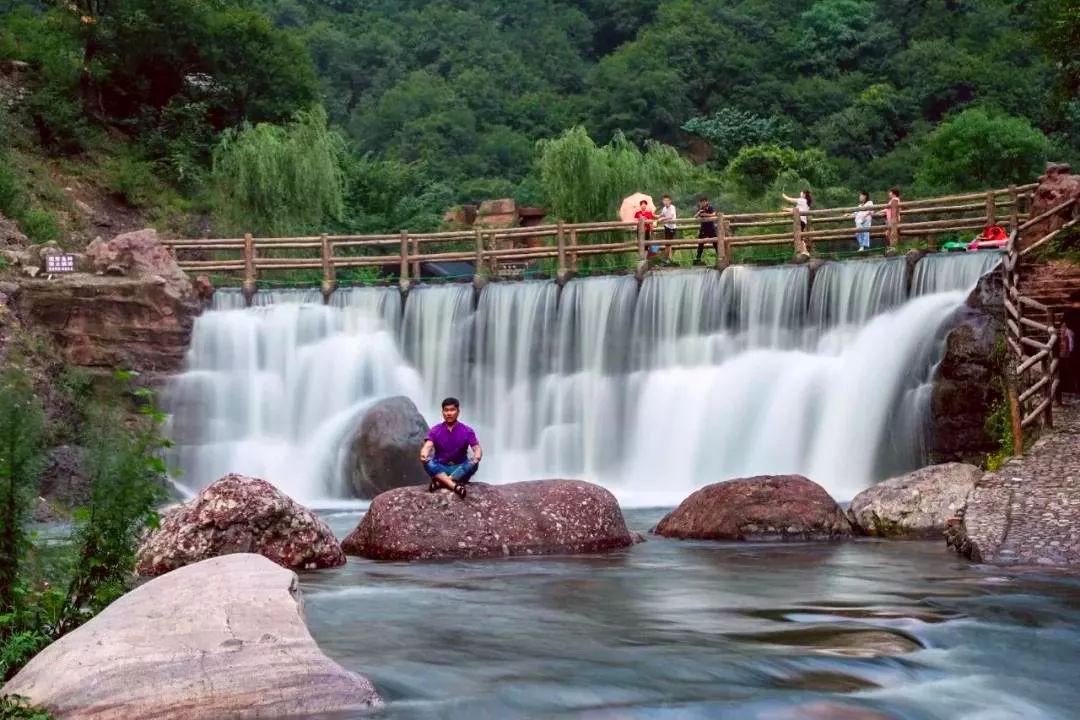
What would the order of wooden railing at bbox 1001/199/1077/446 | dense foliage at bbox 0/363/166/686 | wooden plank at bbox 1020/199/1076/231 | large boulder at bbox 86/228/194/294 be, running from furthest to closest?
large boulder at bbox 86/228/194/294 < wooden plank at bbox 1020/199/1076/231 < wooden railing at bbox 1001/199/1077/446 < dense foliage at bbox 0/363/166/686

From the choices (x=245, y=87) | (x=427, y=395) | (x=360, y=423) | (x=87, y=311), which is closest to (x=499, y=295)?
(x=427, y=395)

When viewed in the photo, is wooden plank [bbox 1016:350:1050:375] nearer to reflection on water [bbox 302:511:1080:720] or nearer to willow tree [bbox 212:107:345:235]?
reflection on water [bbox 302:511:1080:720]

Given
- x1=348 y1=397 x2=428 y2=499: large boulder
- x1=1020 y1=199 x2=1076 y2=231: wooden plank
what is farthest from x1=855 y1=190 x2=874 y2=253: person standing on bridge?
x1=348 y1=397 x2=428 y2=499: large boulder

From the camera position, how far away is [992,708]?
7953mm

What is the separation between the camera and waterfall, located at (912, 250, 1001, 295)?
22.0 m

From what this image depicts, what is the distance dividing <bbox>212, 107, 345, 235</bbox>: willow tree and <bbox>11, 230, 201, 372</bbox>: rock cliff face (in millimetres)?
7786

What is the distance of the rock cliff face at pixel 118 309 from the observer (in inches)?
1007

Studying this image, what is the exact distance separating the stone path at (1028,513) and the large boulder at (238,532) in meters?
5.91

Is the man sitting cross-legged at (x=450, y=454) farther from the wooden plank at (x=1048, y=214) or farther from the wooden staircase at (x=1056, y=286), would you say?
the wooden plank at (x=1048, y=214)

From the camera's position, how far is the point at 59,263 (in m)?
25.9

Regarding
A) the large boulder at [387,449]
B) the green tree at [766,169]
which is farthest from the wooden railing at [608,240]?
the green tree at [766,169]

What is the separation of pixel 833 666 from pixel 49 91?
3517 centimetres

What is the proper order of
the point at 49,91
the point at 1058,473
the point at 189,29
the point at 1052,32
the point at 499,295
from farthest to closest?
the point at 189,29 → the point at 49,91 → the point at 499,295 → the point at 1052,32 → the point at 1058,473

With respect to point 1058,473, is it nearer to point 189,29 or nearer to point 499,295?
point 499,295
